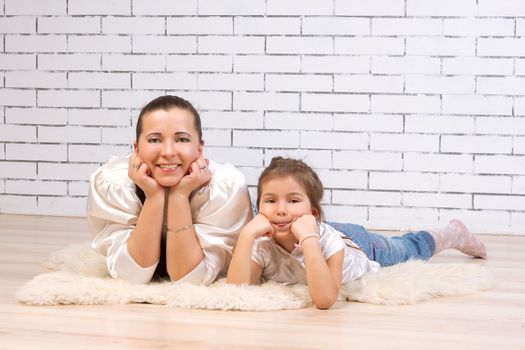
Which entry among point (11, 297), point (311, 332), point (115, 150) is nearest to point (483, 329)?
point (311, 332)

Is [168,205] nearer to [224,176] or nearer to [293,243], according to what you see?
[224,176]

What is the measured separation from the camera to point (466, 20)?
14.8 ft

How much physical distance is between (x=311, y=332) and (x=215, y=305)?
38cm

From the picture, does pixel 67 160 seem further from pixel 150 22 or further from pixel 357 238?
pixel 357 238

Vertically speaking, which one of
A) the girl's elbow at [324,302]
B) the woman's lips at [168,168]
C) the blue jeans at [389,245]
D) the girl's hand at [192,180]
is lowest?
the girl's elbow at [324,302]

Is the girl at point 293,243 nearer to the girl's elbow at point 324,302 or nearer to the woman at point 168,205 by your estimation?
the girl's elbow at point 324,302

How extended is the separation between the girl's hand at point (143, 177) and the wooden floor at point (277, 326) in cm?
35

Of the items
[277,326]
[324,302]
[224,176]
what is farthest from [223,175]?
[277,326]

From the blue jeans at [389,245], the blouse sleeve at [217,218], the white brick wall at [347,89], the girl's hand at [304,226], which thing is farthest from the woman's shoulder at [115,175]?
the white brick wall at [347,89]

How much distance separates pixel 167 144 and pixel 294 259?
1.76 ft

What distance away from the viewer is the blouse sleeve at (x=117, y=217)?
265 centimetres

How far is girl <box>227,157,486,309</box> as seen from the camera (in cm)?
246

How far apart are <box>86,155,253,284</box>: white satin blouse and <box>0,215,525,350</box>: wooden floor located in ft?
0.73

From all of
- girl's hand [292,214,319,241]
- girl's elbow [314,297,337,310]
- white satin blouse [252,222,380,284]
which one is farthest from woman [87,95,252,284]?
girl's elbow [314,297,337,310]
